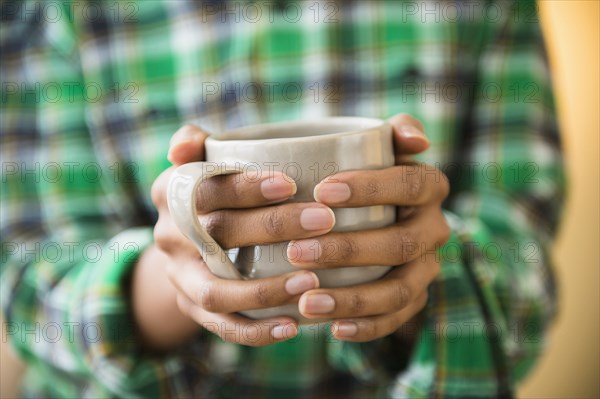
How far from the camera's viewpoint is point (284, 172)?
31 cm

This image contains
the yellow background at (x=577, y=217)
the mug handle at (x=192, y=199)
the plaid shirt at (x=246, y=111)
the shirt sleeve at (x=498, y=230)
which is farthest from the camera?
the yellow background at (x=577, y=217)

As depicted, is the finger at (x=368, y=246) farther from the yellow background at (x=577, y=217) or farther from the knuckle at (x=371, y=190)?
the yellow background at (x=577, y=217)

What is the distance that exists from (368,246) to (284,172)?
0.07 meters

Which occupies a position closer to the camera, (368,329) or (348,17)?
(368,329)

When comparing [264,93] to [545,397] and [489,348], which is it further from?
[545,397]

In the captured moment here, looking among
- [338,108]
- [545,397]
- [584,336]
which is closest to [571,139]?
[584,336]

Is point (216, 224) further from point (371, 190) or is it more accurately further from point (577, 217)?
point (577, 217)

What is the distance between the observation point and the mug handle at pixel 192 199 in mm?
296

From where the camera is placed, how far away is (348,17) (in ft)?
2.05

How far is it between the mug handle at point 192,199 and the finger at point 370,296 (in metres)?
0.06

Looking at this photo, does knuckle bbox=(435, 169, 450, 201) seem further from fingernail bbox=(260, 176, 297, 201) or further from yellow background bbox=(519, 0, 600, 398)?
yellow background bbox=(519, 0, 600, 398)

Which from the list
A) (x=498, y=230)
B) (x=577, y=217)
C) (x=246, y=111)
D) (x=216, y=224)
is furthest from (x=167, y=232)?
(x=577, y=217)

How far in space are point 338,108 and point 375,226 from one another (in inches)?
12.2

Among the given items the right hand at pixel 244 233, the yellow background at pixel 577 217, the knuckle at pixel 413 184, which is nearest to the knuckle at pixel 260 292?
the right hand at pixel 244 233
